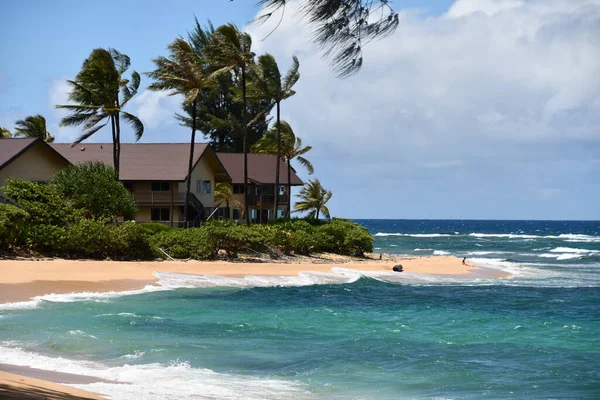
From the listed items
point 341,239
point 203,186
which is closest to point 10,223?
point 341,239

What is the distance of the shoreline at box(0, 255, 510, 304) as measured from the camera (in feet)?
79.8

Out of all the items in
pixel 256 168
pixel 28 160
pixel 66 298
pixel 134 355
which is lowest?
pixel 134 355

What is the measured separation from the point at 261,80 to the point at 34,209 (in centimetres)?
2115

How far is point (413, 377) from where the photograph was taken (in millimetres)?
14703

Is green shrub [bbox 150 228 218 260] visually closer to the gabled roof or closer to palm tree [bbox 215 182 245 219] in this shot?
the gabled roof

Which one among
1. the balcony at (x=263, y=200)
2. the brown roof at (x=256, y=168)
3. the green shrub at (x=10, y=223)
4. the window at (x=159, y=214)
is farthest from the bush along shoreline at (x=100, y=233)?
the balcony at (x=263, y=200)

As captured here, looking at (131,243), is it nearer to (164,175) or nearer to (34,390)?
(164,175)

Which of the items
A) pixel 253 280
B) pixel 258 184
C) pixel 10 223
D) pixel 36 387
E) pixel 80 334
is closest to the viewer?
Result: pixel 36 387

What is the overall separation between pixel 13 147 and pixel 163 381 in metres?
28.9

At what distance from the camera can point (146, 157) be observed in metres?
52.7

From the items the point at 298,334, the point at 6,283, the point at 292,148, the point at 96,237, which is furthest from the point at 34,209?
the point at 292,148

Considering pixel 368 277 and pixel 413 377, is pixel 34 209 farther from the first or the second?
pixel 413 377

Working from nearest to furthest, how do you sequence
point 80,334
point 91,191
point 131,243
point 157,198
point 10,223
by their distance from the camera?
point 80,334 → point 10,223 → point 131,243 → point 91,191 → point 157,198

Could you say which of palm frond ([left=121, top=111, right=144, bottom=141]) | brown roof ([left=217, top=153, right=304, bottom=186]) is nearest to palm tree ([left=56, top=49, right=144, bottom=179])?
palm frond ([left=121, top=111, right=144, bottom=141])
